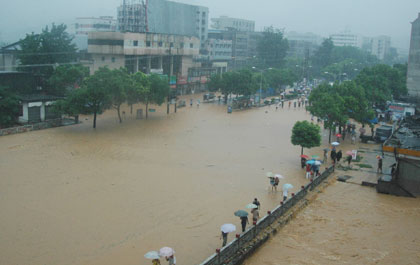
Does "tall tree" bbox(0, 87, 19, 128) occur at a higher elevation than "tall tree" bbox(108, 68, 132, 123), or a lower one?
lower

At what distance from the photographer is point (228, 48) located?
9338cm

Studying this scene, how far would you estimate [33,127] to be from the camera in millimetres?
31797

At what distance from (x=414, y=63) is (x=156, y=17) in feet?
127

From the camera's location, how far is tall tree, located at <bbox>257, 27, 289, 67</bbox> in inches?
3937

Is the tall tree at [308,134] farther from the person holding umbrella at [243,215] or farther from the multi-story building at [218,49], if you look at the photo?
the multi-story building at [218,49]

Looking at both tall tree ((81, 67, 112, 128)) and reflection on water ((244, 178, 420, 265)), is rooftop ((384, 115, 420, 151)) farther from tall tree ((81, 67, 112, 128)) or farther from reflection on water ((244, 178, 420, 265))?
tall tree ((81, 67, 112, 128))

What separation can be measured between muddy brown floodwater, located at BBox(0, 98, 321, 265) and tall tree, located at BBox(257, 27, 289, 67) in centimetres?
6764

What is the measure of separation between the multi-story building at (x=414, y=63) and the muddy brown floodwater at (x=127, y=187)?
27639 millimetres

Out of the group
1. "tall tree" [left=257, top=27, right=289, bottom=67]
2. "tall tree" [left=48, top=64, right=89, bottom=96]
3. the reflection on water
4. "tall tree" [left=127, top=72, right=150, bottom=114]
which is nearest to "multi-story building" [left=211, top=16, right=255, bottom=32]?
"tall tree" [left=257, top=27, right=289, bottom=67]

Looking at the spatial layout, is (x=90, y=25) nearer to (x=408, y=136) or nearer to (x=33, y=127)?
(x=33, y=127)

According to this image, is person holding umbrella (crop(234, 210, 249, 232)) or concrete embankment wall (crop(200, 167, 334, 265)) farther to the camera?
person holding umbrella (crop(234, 210, 249, 232))

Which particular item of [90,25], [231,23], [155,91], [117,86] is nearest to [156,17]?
[155,91]

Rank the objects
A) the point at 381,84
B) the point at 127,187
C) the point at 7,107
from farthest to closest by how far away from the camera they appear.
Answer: the point at 381,84 < the point at 7,107 < the point at 127,187

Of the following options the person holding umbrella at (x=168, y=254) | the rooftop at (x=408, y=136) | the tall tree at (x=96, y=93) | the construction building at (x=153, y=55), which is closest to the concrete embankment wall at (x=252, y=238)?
Answer: the person holding umbrella at (x=168, y=254)
